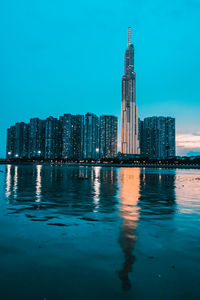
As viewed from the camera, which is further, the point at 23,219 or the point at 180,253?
the point at 23,219

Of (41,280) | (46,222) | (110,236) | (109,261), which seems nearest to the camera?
(41,280)

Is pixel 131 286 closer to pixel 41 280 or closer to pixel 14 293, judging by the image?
pixel 41 280

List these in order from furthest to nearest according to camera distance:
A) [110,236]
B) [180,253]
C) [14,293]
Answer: [110,236]
[180,253]
[14,293]

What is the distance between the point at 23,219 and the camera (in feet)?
42.5

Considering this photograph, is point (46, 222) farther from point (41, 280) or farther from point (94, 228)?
point (41, 280)

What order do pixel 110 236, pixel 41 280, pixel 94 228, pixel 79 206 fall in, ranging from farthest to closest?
pixel 79 206
pixel 94 228
pixel 110 236
pixel 41 280

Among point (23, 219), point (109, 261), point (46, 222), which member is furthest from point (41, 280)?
point (23, 219)

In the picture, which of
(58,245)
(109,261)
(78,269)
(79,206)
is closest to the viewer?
(78,269)

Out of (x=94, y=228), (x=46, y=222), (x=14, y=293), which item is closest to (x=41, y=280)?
(x=14, y=293)

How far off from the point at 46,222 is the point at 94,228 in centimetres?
269

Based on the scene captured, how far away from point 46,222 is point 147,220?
209 inches

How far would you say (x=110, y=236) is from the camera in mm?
10023

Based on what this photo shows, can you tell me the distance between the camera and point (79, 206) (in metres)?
17.3

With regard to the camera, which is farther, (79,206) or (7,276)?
(79,206)
